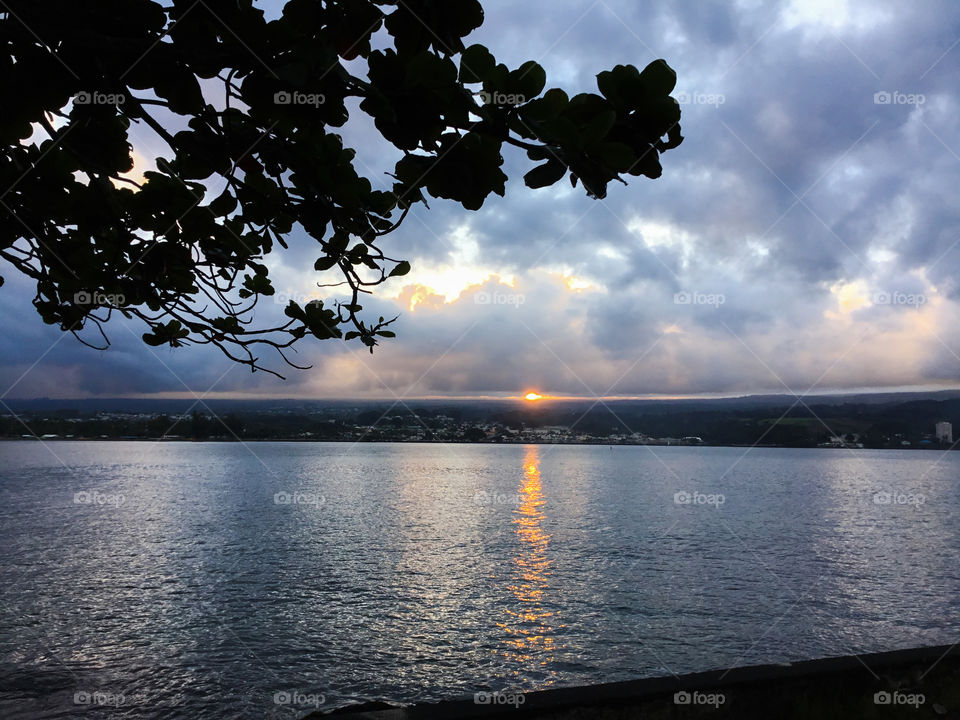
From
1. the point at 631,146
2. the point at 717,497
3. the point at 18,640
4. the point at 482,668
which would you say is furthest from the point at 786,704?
the point at 717,497

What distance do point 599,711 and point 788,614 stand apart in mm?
18088
